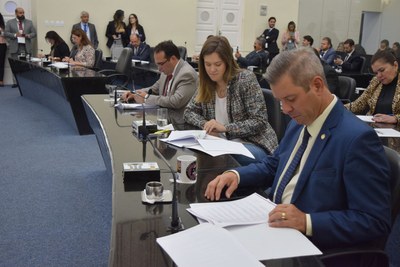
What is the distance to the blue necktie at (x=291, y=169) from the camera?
1391mm

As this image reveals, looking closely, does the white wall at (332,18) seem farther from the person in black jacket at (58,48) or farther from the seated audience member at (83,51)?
the seated audience member at (83,51)

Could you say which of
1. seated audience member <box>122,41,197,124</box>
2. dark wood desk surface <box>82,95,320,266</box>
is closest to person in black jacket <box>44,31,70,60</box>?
seated audience member <box>122,41,197,124</box>

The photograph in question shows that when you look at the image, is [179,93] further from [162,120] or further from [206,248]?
[206,248]

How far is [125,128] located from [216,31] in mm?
8579

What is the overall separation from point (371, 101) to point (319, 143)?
2.25 m

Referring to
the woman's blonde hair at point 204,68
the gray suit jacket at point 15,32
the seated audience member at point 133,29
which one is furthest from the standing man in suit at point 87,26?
the woman's blonde hair at point 204,68

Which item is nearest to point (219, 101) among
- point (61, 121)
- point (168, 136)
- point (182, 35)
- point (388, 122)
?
point (168, 136)

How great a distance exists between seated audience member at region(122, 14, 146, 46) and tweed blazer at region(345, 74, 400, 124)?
6.63m

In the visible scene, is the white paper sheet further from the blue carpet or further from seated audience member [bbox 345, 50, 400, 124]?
seated audience member [bbox 345, 50, 400, 124]

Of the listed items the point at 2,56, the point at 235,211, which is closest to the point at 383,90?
the point at 235,211

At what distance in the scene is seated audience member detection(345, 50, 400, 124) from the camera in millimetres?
3180

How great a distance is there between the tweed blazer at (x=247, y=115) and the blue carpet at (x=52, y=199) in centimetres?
94

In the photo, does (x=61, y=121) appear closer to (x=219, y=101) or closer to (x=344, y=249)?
(x=219, y=101)

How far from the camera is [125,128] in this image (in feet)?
7.82
